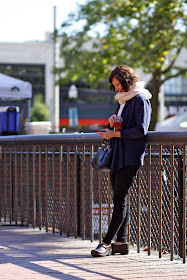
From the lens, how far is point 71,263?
546 centimetres

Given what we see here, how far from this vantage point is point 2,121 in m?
13.8

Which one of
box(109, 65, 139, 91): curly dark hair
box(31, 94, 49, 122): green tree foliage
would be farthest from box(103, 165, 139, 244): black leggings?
box(31, 94, 49, 122): green tree foliage

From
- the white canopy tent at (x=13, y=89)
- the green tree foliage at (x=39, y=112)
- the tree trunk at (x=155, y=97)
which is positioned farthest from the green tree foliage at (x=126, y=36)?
the green tree foliage at (x=39, y=112)

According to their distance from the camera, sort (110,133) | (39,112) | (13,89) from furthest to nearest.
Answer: (39,112) → (13,89) → (110,133)

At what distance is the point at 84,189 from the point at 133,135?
4.67 ft

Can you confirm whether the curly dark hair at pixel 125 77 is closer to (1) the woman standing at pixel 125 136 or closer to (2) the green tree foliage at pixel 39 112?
(1) the woman standing at pixel 125 136

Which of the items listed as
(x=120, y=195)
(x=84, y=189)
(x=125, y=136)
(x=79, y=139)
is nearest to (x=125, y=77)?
(x=125, y=136)

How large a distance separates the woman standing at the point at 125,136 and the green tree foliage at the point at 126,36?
56.5 feet

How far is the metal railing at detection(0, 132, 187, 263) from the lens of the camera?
5.70 metres

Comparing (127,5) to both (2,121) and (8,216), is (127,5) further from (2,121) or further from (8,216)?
(8,216)

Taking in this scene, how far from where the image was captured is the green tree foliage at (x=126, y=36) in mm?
22891

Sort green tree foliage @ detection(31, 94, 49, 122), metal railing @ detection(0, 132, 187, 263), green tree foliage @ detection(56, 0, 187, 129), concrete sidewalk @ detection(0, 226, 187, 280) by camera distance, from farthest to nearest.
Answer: green tree foliage @ detection(31, 94, 49, 122)
green tree foliage @ detection(56, 0, 187, 129)
metal railing @ detection(0, 132, 187, 263)
concrete sidewalk @ detection(0, 226, 187, 280)

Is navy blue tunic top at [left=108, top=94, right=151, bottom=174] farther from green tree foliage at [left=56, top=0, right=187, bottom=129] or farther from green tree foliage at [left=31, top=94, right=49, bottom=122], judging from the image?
green tree foliage at [left=31, top=94, right=49, bottom=122]

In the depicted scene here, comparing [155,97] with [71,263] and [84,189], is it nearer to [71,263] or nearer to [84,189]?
[84,189]
